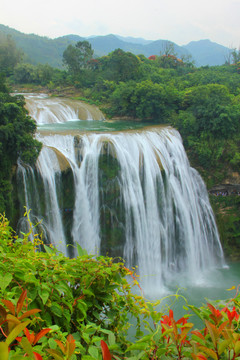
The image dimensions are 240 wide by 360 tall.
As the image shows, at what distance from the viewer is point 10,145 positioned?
7.28 m

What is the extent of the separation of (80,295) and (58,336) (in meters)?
0.42

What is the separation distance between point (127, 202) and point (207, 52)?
634 feet

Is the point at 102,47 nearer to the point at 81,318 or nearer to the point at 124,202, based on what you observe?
the point at 124,202

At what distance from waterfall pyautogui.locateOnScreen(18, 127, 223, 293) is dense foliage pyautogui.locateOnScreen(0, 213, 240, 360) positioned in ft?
19.9

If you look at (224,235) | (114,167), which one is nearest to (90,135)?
(114,167)

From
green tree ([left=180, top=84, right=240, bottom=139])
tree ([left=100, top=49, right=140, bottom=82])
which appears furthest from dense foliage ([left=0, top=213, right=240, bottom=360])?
tree ([left=100, top=49, right=140, bottom=82])

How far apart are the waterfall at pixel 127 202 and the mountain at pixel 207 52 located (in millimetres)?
155461

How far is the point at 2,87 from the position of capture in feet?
28.3

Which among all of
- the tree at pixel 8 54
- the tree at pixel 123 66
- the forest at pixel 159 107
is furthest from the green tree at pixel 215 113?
the tree at pixel 8 54

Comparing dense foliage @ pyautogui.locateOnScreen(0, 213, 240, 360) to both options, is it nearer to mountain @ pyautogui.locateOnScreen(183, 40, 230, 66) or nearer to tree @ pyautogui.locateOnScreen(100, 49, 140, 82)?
tree @ pyautogui.locateOnScreen(100, 49, 140, 82)

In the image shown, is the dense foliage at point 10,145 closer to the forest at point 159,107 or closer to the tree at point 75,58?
the forest at point 159,107

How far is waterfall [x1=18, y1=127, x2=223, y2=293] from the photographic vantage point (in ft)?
26.5

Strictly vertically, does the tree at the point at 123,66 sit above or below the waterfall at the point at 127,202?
above

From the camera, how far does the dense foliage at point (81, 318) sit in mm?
1247
